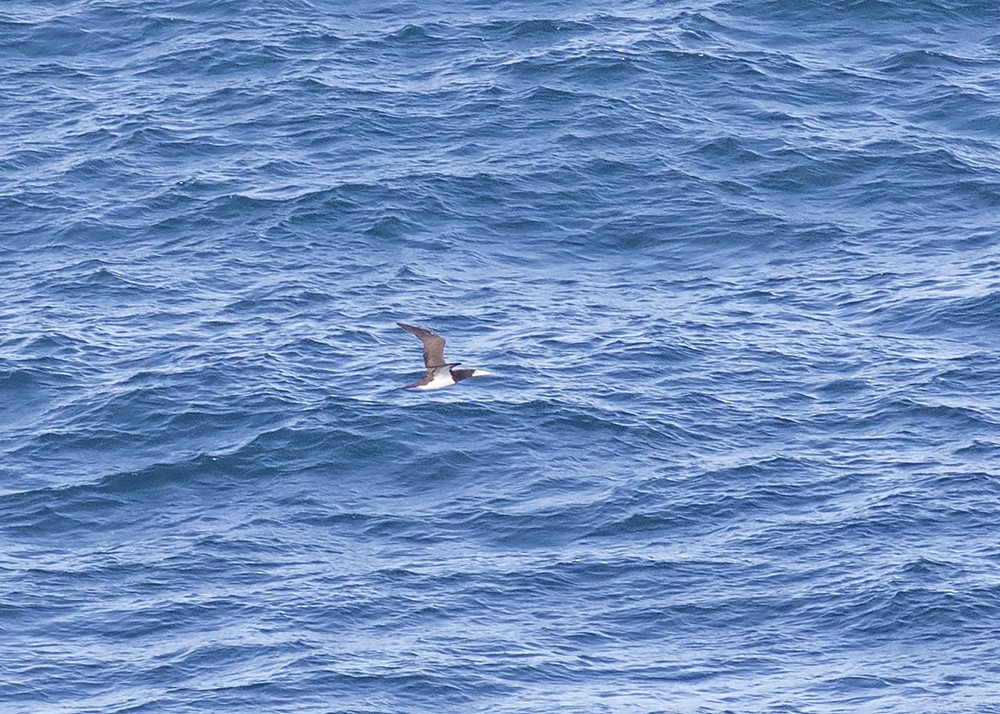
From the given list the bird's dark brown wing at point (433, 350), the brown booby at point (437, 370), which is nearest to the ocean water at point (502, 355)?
the brown booby at point (437, 370)

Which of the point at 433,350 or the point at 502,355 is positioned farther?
the point at 502,355

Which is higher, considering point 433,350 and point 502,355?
point 433,350

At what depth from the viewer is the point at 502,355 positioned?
8862cm

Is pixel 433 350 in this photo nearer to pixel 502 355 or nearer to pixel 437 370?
pixel 437 370

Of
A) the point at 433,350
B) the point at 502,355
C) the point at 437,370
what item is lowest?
the point at 502,355

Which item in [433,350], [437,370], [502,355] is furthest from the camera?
[502,355]

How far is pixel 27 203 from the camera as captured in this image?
318ft

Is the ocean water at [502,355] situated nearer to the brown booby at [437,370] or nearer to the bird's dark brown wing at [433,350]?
the brown booby at [437,370]

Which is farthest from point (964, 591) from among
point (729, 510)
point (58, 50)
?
point (58, 50)

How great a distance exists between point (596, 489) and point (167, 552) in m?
14.7

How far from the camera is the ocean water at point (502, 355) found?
77375mm

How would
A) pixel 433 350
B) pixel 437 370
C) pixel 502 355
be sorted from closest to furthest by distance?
pixel 433 350 < pixel 437 370 < pixel 502 355

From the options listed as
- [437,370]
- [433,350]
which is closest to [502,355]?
[437,370]

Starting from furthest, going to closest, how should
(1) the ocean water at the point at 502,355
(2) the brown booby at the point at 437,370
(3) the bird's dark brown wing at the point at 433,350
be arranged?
(1) the ocean water at the point at 502,355
(2) the brown booby at the point at 437,370
(3) the bird's dark brown wing at the point at 433,350
